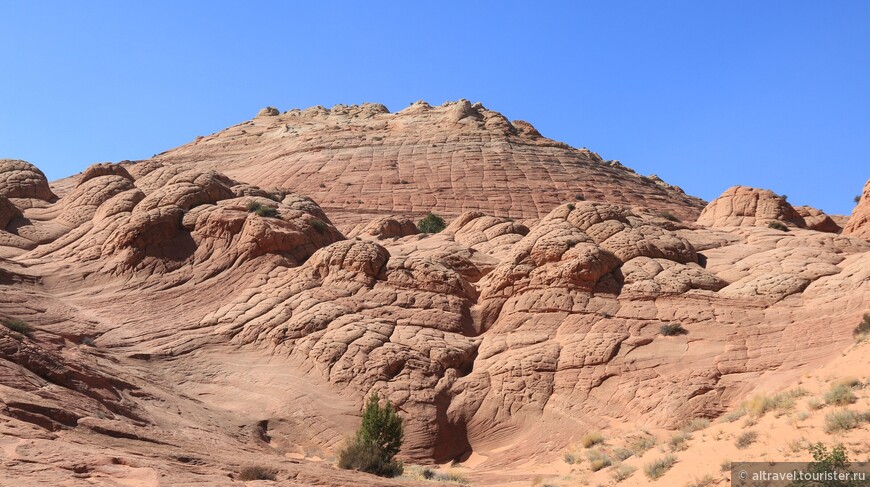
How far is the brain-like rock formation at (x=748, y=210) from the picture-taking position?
1468 inches

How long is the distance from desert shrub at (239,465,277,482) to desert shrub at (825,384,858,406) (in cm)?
1022

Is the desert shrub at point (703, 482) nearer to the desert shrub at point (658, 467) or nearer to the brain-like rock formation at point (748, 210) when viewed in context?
the desert shrub at point (658, 467)

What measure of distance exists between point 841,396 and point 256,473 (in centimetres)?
1061

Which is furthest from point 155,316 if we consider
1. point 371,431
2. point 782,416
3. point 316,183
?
point 316,183

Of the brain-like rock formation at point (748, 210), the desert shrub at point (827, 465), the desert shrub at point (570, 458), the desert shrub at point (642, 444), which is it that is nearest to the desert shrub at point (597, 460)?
the desert shrub at point (570, 458)

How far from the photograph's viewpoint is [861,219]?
34156mm

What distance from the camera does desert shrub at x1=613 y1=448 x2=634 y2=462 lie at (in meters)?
17.6

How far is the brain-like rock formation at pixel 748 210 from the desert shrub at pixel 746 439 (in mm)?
23545

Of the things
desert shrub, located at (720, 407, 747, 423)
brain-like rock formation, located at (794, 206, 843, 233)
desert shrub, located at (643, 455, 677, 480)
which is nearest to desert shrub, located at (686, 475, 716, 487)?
desert shrub, located at (643, 455, 677, 480)

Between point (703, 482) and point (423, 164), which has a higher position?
point (423, 164)

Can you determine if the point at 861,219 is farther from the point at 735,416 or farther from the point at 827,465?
the point at 827,465

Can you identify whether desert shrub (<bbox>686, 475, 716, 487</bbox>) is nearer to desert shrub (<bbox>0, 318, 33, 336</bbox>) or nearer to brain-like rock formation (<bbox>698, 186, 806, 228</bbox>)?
desert shrub (<bbox>0, 318, 33, 336</bbox>)

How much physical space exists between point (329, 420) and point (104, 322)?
9501 millimetres

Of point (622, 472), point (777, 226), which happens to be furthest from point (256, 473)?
point (777, 226)
